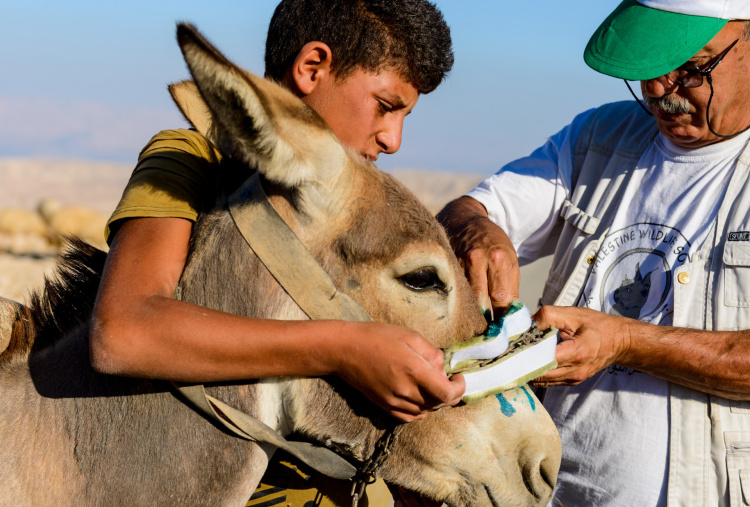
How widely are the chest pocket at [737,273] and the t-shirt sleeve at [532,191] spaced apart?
948 mm

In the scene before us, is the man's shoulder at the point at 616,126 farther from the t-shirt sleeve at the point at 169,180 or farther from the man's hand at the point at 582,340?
the t-shirt sleeve at the point at 169,180

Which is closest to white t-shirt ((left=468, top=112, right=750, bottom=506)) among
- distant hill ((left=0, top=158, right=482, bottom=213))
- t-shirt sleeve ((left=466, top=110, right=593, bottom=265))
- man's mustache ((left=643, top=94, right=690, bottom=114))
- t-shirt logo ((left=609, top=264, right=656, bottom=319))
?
t-shirt logo ((left=609, top=264, right=656, bottom=319))

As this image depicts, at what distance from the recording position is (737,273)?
9.30ft

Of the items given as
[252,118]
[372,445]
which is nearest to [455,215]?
[372,445]

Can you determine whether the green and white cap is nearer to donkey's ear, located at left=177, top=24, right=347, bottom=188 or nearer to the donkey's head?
the donkey's head

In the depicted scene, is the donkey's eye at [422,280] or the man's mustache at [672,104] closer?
the donkey's eye at [422,280]

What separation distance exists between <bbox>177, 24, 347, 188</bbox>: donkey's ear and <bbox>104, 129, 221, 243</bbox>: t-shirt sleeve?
25 centimetres

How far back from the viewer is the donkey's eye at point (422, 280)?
2256 millimetres

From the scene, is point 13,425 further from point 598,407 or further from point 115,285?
point 598,407

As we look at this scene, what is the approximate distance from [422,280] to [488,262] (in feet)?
1.99

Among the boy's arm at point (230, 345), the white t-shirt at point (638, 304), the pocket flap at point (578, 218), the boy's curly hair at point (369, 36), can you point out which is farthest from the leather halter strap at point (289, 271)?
the pocket flap at point (578, 218)

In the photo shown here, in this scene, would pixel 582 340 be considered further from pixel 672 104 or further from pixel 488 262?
pixel 672 104

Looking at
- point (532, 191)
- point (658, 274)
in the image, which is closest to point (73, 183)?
point (532, 191)

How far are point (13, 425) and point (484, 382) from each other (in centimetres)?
150
